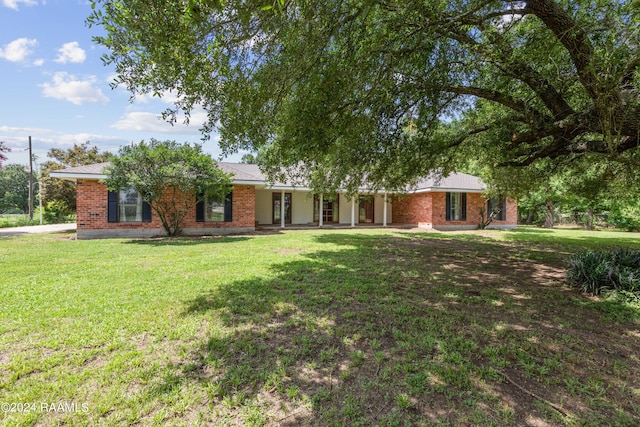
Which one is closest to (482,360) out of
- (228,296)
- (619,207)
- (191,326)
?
(191,326)

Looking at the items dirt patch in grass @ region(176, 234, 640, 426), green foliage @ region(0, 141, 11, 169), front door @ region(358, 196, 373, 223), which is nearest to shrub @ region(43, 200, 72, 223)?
green foliage @ region(0, 141, 11, 169)

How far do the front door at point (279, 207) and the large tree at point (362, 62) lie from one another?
12729mm

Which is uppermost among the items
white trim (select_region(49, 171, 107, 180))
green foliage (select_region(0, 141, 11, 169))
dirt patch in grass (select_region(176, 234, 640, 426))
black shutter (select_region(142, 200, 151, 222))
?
green foliage (select_region(0, 141, 11, 169))

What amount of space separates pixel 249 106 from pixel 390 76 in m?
2.17

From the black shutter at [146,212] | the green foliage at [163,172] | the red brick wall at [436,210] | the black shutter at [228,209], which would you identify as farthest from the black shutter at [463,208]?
the black shutter at [146,212]

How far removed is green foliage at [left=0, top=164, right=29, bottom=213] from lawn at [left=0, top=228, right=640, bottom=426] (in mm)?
47342

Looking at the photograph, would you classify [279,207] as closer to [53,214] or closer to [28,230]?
[28,230]

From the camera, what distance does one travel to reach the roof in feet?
39.3

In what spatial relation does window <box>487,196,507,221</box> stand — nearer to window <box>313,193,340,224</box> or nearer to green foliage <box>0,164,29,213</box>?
window <box>313,193,340,224</box>

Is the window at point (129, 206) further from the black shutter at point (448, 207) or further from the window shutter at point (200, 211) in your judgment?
the black shutter at point (448, 207)

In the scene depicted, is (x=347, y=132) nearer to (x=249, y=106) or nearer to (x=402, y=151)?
(x=249, y=106)

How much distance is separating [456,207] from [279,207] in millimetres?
11014

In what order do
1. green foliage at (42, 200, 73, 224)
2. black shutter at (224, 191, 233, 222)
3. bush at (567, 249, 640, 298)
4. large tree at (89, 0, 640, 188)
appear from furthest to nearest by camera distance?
green foliage at (42, 200, 73, 224), black shutter at (224, 191, 233, 222), bush at (567, 249, 640, 298), large tree at (89, 0, 640, 188)

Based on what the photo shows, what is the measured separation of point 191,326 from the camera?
3754 mm
